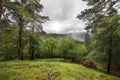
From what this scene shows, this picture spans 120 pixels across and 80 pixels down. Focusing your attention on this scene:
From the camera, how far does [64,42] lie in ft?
178

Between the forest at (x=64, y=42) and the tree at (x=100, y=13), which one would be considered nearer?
the tree at (x=100, y=13)

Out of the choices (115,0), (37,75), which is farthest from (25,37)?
(115,0)

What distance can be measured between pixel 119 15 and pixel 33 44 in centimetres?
2604

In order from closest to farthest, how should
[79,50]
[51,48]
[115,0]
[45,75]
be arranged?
[115,0]
[45,75]
[79,50]
[51,48]

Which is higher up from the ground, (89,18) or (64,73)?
(89,18)

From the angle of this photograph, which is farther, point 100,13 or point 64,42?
point 64,42

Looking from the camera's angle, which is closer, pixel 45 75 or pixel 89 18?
pixel 89 18

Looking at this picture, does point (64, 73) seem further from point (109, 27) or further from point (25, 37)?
point (25, 37)

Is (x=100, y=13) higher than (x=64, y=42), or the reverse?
(x=100, y=13)

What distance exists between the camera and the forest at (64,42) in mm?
9953

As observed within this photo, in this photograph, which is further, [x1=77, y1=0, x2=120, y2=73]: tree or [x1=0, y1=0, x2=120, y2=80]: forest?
[x1=0, y1=0, x2=120, y2=80]: forest

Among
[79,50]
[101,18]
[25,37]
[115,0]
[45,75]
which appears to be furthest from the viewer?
[79,50]

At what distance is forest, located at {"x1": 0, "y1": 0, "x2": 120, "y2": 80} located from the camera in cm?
995

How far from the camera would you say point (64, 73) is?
15.5m
